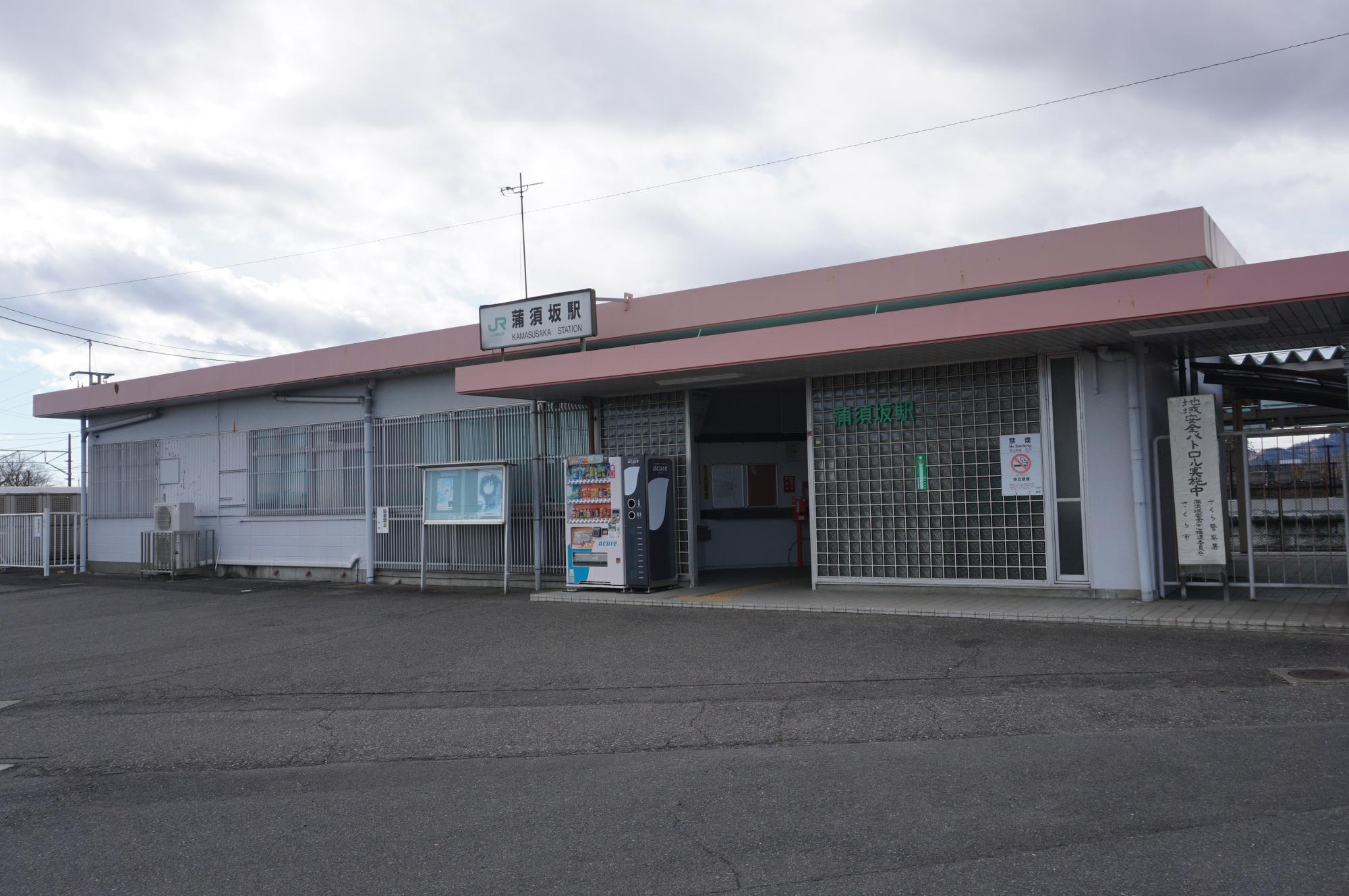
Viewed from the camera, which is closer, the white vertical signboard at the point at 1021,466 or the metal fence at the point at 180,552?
the white vertical signboard at the point at 1021,466

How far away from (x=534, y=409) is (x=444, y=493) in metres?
2.10

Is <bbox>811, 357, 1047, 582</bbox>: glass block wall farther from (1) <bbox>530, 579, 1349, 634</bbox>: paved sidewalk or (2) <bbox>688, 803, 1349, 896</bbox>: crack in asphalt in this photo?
(2) <bbox>688, 803, 1349, 896</bbox>: crack in asphalt

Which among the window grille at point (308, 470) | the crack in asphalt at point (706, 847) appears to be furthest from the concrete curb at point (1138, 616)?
the window grille at point (308, 470)

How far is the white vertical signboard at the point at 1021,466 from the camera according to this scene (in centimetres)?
1178

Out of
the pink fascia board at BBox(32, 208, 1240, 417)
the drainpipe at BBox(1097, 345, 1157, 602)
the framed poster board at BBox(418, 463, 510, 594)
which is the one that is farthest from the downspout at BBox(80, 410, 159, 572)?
the drainpipe at BBox(1097, 345, 1157, 602)

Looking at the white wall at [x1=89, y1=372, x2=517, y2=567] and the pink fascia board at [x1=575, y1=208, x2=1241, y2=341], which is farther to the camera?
the white wall at [x1=89, y1=372, x2=517, y2=567]

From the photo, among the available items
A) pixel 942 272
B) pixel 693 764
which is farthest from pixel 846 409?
pixel 693 764

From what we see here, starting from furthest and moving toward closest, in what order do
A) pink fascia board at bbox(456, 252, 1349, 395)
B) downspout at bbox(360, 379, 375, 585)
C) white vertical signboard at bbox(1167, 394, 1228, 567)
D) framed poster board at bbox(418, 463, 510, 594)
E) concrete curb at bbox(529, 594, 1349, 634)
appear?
downspout at bbox(360, 379, 375, 585)
framed poster board at bbox(418, 463, 510, 594)
white vertical signboard at bbox(1167, 394, 1228, 567)
concrete curb at bbox(529, 594, 1349, 634)
pink fascia board at bbox(456, 252, 1349, 395)

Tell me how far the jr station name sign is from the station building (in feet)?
1.46

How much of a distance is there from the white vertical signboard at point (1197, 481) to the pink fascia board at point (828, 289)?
171 centimetres

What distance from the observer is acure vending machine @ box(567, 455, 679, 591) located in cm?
1401

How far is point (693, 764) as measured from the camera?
6.04 metres

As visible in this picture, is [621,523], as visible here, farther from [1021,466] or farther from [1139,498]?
[1139,498]

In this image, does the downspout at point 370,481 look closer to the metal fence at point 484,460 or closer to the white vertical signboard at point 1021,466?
the metal fence at point 484,460
